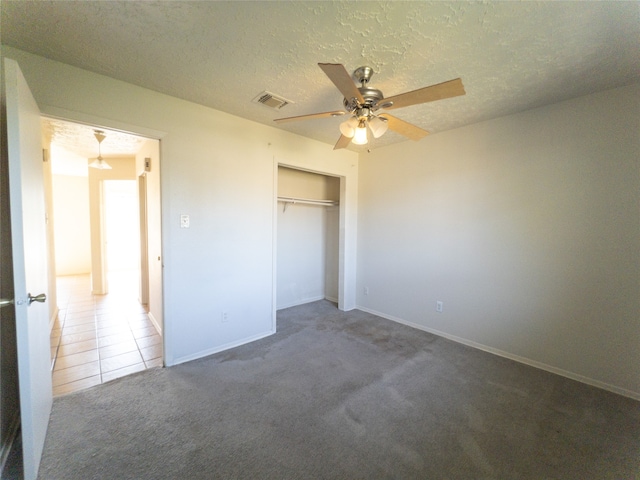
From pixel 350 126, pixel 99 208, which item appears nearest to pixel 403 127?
pixel 350 126

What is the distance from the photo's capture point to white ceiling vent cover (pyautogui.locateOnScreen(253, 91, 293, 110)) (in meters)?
2.34

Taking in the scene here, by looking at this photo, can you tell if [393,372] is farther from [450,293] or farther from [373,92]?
[373,92]

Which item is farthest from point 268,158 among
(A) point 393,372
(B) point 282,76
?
(A) point 393,372

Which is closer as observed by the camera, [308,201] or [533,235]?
[533,235]

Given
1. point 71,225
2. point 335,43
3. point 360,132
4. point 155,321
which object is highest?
point 335,43

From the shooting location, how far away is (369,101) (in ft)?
6.04

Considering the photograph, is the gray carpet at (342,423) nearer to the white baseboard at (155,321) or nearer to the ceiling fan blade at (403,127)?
the white baseboard at (155,321)

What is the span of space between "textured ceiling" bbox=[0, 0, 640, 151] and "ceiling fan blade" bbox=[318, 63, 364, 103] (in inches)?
13.1

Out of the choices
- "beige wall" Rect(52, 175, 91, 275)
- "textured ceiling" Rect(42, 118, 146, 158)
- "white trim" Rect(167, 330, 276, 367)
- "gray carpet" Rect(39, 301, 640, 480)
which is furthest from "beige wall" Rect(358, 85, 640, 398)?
"beige wall" Rect(52, 175, 91, 275)

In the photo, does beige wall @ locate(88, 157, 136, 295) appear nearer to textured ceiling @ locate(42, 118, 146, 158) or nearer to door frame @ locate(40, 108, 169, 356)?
textured ceiling @ locate(42, 118, 146, 158)

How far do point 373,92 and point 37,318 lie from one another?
102 inches

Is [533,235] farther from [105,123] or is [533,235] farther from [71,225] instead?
[71,225]

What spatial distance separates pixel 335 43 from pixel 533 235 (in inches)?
100

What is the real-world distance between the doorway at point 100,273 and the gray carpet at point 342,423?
571 millimetres
